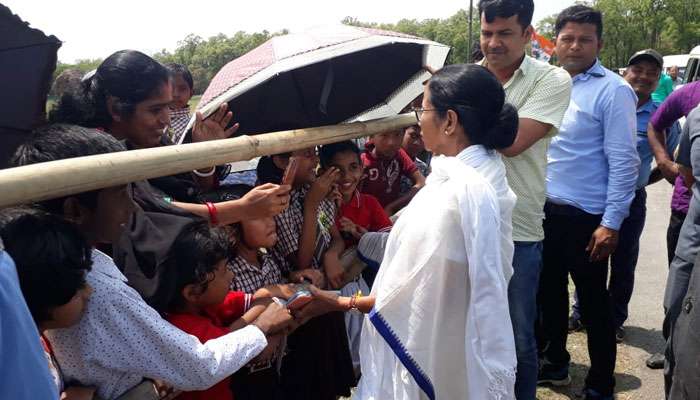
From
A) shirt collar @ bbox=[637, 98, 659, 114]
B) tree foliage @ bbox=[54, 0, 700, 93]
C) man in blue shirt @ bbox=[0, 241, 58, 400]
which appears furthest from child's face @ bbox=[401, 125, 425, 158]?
tree foliage @ bbox=[54, 0, 700, 93]

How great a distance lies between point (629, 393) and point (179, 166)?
300cm

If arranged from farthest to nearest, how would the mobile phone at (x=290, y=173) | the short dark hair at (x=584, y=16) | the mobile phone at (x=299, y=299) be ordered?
the short dark hair at (x=584, y=16) < the mobile phone at (x=290, y=173) < the mobile phone at (x=299, y=299)

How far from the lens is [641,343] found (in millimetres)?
3857

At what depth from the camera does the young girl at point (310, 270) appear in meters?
2.35

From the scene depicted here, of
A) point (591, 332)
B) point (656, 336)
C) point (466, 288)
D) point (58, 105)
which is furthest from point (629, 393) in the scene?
point (58, 105)

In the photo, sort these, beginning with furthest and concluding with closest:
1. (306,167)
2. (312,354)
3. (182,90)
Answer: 1. (182,90)
2. (306,167)
3. (312,354)

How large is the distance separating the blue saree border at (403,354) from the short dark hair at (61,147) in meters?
0.97

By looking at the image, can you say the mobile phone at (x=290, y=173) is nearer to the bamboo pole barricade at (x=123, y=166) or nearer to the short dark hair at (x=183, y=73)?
the bamboo pole barricade at (x=123, y=166)

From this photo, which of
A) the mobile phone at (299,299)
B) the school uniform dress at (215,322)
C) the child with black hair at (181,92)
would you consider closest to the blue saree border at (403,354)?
the mobile phone at (299,299)

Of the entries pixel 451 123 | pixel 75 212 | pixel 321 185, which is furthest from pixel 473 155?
pixel 75 212

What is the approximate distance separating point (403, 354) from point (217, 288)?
0.65 meters

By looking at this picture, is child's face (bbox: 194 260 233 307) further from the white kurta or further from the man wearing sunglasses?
the man wearing sunglasses

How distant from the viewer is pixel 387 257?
1.95m

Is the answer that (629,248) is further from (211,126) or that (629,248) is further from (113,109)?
(113,109)
